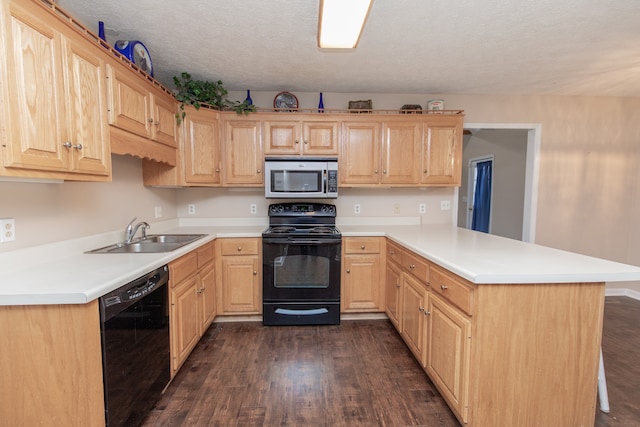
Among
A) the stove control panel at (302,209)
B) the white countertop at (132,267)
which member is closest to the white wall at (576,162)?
the stove control panel at (302,209)

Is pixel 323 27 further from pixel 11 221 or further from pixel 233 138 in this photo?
pixel 11 221

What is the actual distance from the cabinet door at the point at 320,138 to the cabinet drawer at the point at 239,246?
3.40 feet

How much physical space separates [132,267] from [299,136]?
1.87 m

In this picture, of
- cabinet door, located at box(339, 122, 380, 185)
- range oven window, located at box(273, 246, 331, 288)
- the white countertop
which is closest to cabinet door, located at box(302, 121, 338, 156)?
cabinet door, located at box(339, 122, 380, 185)

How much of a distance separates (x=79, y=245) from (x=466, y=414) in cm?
242

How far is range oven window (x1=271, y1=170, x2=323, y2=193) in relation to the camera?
2715 mm

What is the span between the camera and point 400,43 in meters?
2.04

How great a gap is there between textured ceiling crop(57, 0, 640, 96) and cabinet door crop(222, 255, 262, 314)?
1.77 metres

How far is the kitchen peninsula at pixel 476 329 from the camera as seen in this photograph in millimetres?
1090

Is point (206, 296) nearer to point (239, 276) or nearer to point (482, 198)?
point (239, 276)

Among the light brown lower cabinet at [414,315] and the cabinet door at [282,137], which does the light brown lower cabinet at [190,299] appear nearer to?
the cabinet door at [282,137]

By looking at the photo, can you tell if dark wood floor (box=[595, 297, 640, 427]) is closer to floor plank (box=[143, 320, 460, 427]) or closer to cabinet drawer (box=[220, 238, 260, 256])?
floor plank (box=[143, 320, 460, 427])

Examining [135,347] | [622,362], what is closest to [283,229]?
[135,347]

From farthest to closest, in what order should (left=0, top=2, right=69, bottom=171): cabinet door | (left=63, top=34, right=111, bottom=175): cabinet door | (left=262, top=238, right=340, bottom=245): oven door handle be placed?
(left=262, top=238, right=340, bottom=245): oven door handle
(left=63, top=34, right=111, bottom=175): cabinet door
(left=0, top=2, right=69, bottom=171): cabinet door
